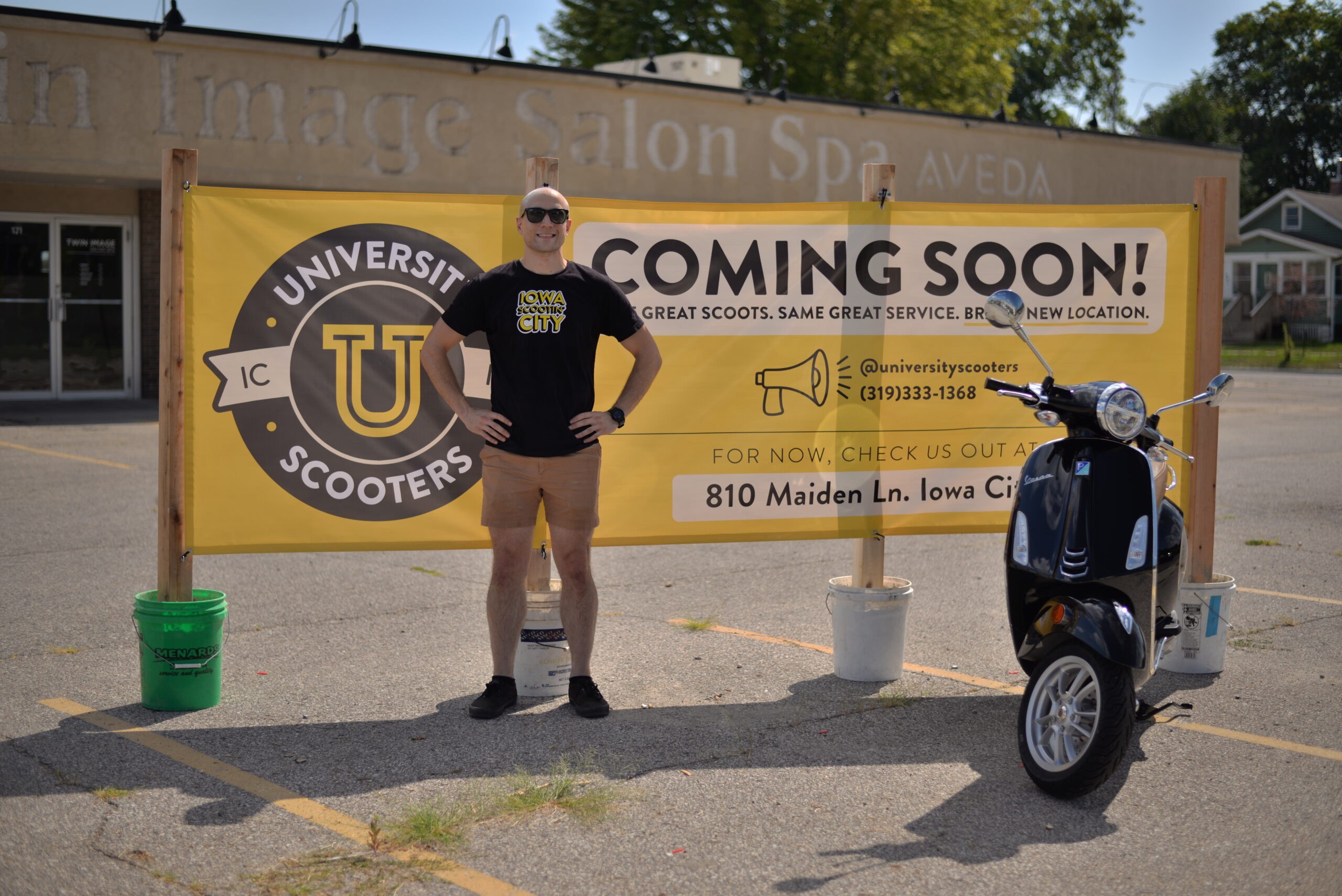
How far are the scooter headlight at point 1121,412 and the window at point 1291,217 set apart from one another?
5577cm

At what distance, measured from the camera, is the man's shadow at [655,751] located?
4.07m

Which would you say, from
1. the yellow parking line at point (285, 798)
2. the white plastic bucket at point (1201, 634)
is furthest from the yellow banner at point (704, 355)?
the white plastic bucket at point (1201, 634)

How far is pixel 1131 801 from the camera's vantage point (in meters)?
4.27

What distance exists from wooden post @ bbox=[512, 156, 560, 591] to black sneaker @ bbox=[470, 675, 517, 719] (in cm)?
48

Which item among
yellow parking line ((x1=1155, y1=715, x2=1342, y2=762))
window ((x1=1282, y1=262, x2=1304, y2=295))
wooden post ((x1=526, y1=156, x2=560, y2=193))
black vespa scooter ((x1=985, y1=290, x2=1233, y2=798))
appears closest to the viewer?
black vespa scooter ((x1=985, y1=290, x2=1233, y2=798))

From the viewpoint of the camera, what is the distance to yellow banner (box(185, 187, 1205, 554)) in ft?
17.5

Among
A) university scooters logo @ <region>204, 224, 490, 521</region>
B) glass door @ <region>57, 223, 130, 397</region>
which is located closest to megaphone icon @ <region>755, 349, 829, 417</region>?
university scooters logo @ <region>204, 224, 490, 521</region>

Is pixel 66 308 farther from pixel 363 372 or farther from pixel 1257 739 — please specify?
pixel 1257 739

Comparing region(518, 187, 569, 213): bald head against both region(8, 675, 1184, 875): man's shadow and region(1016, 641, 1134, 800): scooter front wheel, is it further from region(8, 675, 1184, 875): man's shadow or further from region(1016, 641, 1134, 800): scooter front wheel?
region(1016, 641, 1134, 800): scooter front wheel

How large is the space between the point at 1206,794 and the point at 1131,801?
27 centimetres

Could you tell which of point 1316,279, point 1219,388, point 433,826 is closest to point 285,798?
point 433,826

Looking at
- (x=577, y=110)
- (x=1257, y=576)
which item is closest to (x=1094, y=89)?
(x=577, y=110)

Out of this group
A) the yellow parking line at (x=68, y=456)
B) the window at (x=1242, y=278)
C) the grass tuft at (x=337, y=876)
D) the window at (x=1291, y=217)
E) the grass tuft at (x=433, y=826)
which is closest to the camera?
the grass tuft at (x=337, y=876)

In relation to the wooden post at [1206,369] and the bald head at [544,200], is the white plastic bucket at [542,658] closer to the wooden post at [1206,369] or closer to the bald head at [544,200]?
the bald head at [544,200]
